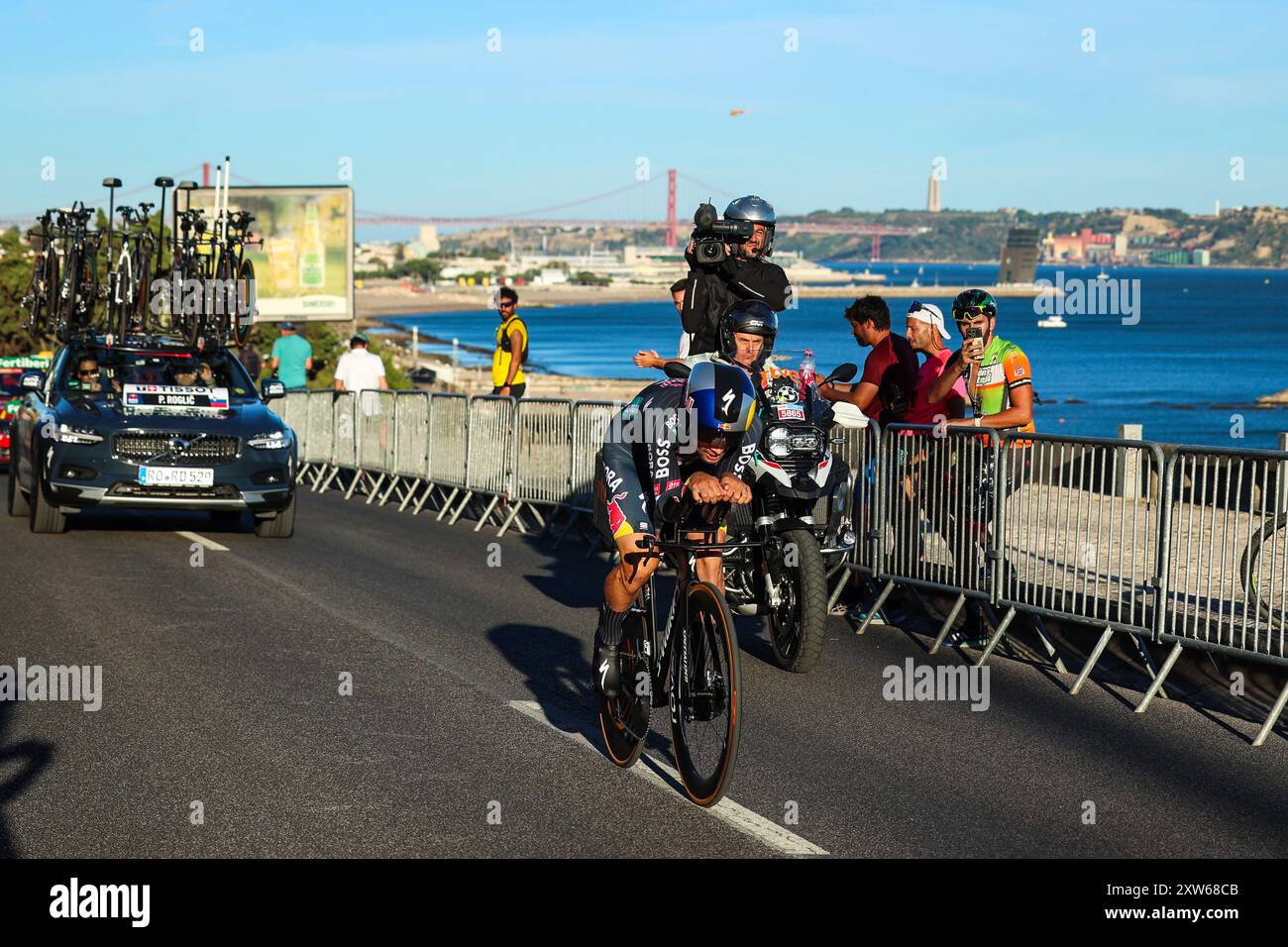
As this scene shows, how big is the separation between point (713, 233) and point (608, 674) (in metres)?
3.93

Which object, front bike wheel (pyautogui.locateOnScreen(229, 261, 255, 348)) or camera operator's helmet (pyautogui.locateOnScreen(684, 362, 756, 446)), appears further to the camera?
front bike wheel (pyautogui.locateOnScreen(229, 261, 255, 348))

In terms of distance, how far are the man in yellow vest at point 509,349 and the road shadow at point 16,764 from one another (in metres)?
10.5

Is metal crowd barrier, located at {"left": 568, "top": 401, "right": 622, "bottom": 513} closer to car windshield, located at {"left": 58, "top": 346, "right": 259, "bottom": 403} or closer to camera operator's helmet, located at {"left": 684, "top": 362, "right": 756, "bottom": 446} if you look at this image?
car windshield, located at {"left": 58, "top": 346, "right": 259, "bottom": 403}

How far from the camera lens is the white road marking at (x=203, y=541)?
602 inches

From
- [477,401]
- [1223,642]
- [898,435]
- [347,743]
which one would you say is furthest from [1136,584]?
[477,401]

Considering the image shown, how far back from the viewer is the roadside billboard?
4441 centimetres

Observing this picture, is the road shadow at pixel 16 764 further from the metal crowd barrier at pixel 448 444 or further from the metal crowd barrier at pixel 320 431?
the metal crowd barrier at pixel 320 431

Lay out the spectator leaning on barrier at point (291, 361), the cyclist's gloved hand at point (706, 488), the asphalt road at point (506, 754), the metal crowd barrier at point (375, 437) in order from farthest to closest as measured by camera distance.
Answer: the spectator leaning on barrier at point (291, 361) → the metal crowd barrier at point (375, 437) → the cyclist's gloved hand at point (706, 488) → the asphalt road at point (506, 754)

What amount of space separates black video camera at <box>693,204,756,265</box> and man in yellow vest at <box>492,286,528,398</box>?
784 centimetres

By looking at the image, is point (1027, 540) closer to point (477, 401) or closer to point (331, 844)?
point (331, 844)

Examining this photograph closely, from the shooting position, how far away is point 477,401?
18984 millimetres

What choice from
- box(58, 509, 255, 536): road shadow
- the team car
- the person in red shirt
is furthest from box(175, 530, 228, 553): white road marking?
the person in red shirt

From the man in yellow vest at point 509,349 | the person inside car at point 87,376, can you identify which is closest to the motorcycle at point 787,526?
the man in yellow vest at point 509,349

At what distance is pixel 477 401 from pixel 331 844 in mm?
13150
